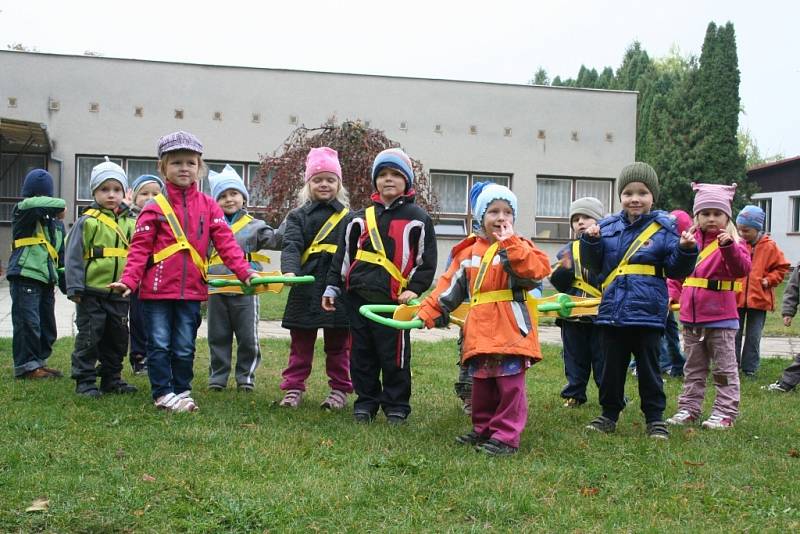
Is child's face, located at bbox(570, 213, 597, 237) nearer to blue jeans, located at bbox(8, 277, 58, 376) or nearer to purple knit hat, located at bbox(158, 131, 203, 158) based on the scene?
purple knit hat, located at bbox(158, 131, 203, 158)

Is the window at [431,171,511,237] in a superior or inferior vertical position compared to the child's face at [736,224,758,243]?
superior

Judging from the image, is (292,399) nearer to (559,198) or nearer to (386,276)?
(386,276)

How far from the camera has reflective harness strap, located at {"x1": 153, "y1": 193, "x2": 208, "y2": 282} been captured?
21.5 feet

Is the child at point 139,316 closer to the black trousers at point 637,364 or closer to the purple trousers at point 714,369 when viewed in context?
the black trousers at point 637,364

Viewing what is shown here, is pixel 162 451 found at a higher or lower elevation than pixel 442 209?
lower

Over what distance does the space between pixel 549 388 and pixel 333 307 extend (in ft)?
9.09

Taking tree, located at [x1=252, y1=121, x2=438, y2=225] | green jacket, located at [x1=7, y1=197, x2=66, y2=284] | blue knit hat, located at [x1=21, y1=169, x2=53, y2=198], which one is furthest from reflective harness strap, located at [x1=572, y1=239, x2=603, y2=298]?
tree, located at [x1=252, y1=121, x2=438, y2=225]

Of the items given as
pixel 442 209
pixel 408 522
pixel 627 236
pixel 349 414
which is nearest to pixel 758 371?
pixel 627 236

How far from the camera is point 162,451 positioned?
205 inches

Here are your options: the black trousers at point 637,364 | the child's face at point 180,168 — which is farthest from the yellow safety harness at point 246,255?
the black trousers at point 637,364

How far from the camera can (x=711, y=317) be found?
6.82m

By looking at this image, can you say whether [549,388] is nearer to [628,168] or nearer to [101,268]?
[628,168]

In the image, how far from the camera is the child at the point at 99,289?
23.6 ft

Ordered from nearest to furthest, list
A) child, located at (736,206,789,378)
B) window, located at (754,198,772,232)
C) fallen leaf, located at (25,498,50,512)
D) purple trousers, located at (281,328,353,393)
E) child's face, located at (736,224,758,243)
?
fallen leaf, located at (25,498,50,512), purple trousers, located at (281,328,353,393), child, located at (736,206,789,378), child's face, located at (736,224,758,243), window, located at (754,198,772,232)
